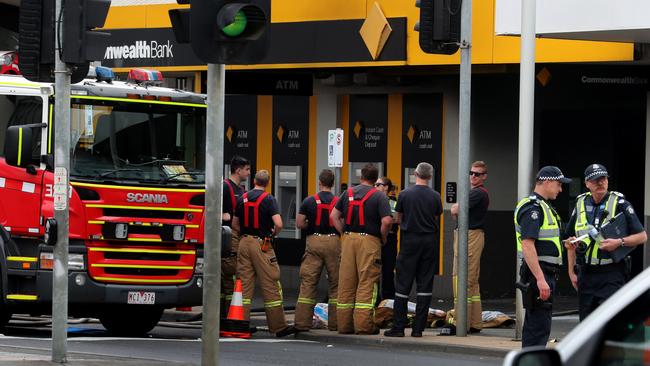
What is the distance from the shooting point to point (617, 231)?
1121 cm

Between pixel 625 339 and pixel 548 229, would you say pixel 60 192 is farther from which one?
pixel 625 339

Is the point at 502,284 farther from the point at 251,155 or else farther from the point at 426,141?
the point at 251,155

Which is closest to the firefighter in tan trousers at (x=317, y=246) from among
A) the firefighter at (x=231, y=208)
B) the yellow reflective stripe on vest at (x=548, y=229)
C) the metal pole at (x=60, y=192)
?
the firefighter at (x=231, y=208)

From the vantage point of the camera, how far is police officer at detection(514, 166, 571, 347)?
10.6 meters

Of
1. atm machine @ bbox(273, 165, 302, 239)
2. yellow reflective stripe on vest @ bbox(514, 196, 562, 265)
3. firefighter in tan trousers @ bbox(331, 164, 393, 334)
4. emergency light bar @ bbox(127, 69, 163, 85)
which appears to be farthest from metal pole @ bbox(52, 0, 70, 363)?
atm machine @ bbox(273, 165, 302, 239)

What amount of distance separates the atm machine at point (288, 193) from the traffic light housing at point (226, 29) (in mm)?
13575

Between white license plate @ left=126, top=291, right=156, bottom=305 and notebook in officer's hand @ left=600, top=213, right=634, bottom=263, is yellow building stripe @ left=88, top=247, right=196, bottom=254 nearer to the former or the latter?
white license plate @ left=126, top=291, right=156, bottom=305

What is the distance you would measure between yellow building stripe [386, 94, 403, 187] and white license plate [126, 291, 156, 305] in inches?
282

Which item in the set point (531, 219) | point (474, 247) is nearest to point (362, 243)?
point (474, 247)

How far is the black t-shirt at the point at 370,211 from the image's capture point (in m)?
15.3

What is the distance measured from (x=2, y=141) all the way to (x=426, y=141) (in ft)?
26.2

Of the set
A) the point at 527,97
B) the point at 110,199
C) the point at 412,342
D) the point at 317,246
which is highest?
the point at 527,97

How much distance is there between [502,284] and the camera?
814 inches

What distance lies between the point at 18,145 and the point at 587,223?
5.69 meters
